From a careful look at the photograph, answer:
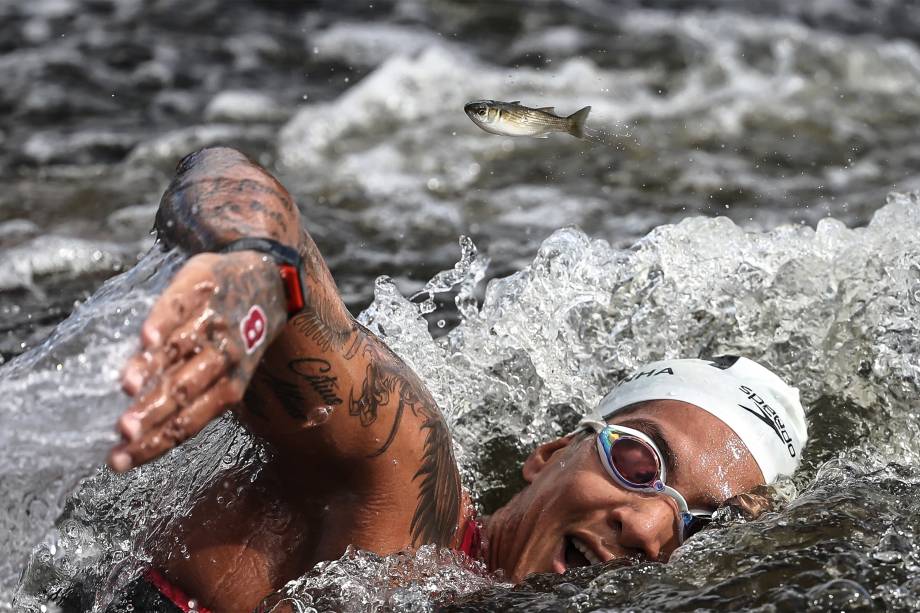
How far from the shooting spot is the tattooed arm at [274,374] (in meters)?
2.18

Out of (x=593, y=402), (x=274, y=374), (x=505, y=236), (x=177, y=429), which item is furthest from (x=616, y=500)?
(x=505, y=236)

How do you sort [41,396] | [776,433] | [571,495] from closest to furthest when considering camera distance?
[41,396] < [571,495] < [776,433]

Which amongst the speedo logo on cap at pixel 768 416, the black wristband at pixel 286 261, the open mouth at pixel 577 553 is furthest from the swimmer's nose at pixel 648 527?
the black wristband at pixel 286 261

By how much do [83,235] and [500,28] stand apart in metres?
5.99

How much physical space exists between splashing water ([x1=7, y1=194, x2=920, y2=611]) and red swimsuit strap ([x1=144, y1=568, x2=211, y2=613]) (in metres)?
0.09

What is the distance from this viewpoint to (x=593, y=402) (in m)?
5.02

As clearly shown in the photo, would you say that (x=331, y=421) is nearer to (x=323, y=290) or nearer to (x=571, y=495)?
(x=323, y=290)

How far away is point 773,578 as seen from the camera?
130 inches

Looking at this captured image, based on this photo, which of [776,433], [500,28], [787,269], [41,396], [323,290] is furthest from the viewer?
[500,28]

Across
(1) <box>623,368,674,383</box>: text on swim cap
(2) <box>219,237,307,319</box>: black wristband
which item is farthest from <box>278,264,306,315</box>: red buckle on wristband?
(1) <box>623,368,674,383</box>: text on swim cap

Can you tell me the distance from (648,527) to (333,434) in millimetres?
1124

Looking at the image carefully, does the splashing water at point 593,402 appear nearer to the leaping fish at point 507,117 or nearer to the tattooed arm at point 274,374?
the tattooed arm at point 274,374

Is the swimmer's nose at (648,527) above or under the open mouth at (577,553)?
above

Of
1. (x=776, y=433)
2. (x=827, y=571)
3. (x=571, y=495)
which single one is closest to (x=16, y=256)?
(x=571, y=495)
